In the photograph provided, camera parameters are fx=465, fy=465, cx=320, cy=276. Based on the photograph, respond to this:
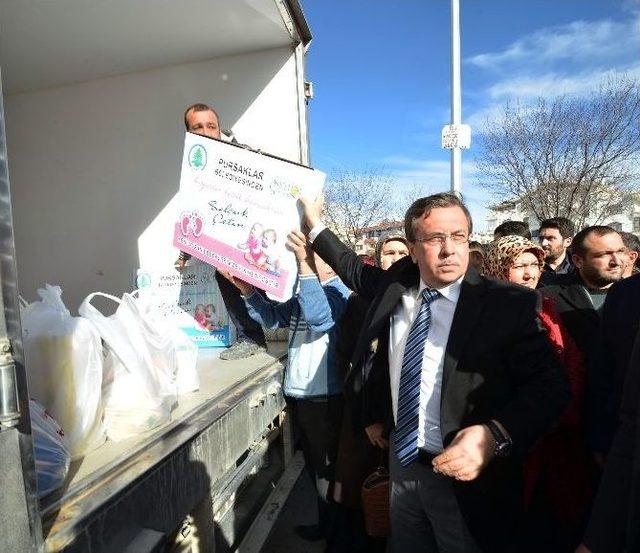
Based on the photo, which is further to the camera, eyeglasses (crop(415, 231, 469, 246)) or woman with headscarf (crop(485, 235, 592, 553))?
woman with headscarf (crop(485, 235, 592, 553))

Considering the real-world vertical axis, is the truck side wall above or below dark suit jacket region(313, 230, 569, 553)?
above

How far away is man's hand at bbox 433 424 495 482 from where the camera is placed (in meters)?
1.39

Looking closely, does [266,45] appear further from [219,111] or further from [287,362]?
[287,362]

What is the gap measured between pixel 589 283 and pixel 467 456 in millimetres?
1676

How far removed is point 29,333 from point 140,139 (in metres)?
2.50

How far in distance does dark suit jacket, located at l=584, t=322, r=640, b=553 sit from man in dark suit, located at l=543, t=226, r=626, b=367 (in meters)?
1.21

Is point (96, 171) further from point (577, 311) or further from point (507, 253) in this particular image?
point (577, 311)

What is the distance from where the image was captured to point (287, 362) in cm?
263

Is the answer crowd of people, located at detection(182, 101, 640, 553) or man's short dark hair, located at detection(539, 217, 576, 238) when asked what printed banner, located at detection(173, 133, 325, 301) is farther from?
man's short dark hair, located at detection(539, 217, 576, 238)

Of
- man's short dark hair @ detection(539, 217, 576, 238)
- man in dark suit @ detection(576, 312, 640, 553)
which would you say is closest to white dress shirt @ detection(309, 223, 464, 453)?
man in dark suit @ detection(576, 312, 640, 553)

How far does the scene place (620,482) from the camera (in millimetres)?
1210

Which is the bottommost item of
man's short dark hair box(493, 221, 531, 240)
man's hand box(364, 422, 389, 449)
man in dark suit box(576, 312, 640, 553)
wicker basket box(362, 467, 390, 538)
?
wicker basket box(362, 467, 390, 538)

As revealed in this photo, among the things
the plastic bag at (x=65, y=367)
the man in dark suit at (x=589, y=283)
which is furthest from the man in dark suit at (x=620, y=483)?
the plastic bag at (x=65, y=367)

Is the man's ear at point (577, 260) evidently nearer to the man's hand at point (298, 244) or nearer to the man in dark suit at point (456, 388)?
the man in dark suit at point (456, 388)
